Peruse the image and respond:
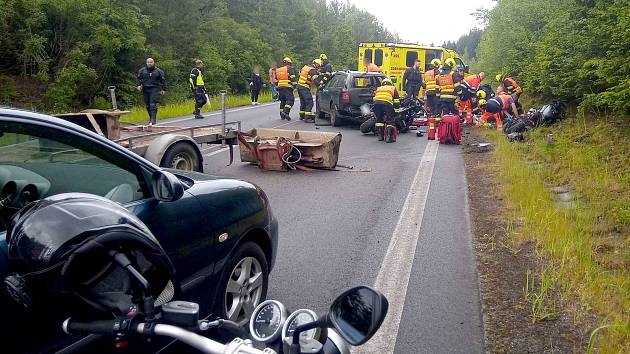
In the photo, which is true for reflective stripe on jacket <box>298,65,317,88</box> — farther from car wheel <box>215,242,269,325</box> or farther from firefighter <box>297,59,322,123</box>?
car wheel <box>215,242,269,325</box>

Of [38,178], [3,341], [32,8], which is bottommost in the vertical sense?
[3,341]

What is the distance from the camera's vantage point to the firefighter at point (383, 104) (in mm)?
14297

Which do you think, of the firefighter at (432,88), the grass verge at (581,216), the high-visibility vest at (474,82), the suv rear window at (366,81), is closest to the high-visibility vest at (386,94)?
the suv rear window at (366,81)

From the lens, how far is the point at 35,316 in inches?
89.1

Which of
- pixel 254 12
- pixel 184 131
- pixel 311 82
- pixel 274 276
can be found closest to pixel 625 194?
pixel 274 276

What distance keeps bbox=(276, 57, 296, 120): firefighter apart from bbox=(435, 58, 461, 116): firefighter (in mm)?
4409

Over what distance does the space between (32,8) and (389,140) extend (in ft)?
49.9

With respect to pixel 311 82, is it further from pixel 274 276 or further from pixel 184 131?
pixel 274 276

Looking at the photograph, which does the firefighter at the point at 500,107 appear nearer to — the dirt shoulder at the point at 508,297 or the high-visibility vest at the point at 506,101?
the high-visibility vest at the point at 506,101

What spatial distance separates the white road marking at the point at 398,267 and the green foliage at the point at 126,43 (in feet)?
55.8

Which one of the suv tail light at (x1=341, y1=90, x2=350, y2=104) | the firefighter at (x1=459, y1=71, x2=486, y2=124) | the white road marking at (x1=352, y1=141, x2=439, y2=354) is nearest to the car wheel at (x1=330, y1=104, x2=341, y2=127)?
the suv tail light at (x1=341, y1=90, x2=350, y2=104)

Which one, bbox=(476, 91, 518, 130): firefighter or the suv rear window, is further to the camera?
the suv rear window

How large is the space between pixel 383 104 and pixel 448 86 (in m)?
2.65

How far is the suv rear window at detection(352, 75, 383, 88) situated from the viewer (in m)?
16.5
